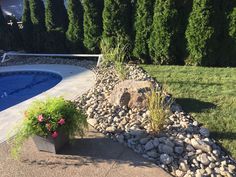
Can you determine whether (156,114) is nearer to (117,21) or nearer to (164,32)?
(164,32)

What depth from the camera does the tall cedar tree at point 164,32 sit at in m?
9.30

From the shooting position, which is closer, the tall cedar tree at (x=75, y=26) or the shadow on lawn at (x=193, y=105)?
the shadow on lawn at (x=193, y=105)

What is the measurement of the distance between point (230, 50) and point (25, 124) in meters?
5.85

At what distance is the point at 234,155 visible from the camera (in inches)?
200

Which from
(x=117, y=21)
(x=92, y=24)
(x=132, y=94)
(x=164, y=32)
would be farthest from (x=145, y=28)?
(x=132, y=94)

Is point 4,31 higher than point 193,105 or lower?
higher

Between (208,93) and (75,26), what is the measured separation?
5933 millimetres

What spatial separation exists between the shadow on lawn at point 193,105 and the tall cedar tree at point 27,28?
811cm

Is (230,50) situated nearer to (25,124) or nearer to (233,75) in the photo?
(233,75)

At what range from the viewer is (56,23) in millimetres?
12328

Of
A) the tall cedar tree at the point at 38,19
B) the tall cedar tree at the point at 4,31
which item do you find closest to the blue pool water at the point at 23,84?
the tall cedar tree at the point at 38,19

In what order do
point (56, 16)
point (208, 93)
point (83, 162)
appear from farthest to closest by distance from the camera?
point (56, 16) < point (208, 93) < point (83, 162)

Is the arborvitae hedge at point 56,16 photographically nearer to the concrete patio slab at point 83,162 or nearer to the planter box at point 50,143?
the concrete patio slab at point 83,162

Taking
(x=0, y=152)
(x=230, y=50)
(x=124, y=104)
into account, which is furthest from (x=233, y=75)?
(x=0, y=152)
